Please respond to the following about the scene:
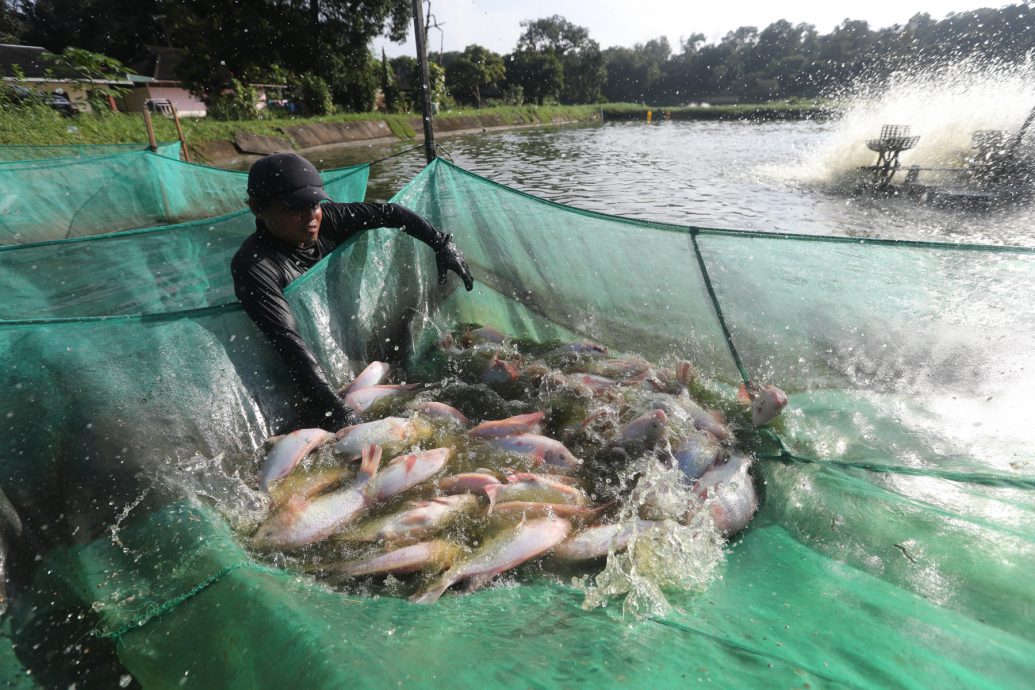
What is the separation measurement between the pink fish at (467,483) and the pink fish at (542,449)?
1.12 ft

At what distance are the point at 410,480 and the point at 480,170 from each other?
19.3 m

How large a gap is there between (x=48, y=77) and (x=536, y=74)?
204ft

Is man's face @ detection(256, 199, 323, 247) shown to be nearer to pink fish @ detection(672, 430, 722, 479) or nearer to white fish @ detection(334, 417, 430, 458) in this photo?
white fish @ detection(334, 417, 430, 458)

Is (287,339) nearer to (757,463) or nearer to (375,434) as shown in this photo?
(375,434)

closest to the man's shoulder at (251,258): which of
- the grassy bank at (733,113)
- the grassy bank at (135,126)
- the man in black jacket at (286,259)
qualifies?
the man in black jacket at (286,259)

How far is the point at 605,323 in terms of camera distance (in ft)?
14.9

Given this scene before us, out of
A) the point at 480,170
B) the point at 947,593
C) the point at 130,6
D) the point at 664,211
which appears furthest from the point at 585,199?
the point at 130,6

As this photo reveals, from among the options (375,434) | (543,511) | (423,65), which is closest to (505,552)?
(543,511)

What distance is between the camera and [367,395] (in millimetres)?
3709

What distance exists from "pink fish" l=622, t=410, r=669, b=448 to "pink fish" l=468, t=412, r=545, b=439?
603 millimetres

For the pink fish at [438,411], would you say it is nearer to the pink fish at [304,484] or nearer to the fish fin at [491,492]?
the pink fish at [304,484]

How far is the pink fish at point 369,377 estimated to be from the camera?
12.4 ft

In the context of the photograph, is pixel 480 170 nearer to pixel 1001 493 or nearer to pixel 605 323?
pixel 605 323

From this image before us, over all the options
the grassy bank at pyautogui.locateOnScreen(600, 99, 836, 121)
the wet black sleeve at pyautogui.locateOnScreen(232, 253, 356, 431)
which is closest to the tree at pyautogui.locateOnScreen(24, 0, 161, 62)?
the grassy bank at pyautogui.locateOnScreen(600, 99, 836, 121)
